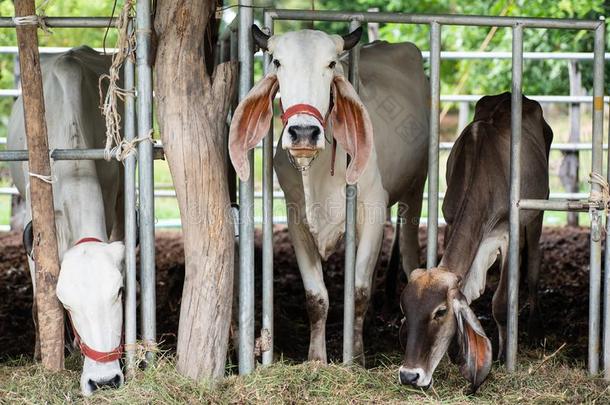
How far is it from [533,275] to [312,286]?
2024 mm

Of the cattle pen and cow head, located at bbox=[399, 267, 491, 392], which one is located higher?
the cattle pen

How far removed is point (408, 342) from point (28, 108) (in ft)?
7.21

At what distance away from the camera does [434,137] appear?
5.11m

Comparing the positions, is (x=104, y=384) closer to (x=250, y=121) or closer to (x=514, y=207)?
(x=250, y=121)

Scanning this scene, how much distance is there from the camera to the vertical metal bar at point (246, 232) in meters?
4.91

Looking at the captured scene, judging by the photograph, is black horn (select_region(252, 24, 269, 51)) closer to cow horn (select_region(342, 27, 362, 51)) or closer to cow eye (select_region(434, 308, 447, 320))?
cow horn (select_region(342, 27, 362, 51))

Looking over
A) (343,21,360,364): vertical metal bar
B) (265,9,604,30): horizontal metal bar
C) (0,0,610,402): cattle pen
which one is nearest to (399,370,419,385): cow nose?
(0,0,610,402): cattle pen

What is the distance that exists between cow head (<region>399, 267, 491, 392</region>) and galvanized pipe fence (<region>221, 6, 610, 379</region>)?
36 centimetres

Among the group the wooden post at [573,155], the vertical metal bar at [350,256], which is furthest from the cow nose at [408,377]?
the wooden post at [573,155]

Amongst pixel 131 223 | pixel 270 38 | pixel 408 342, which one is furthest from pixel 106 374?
pixel 270 38

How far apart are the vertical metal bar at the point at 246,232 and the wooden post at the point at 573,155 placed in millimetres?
7314

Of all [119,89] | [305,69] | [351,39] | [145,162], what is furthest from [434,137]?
[119,89]

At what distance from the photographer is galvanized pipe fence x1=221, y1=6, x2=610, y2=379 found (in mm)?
4934

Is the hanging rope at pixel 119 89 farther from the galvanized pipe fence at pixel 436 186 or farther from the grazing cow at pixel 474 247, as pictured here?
the grazing cow at pixel 474 247
